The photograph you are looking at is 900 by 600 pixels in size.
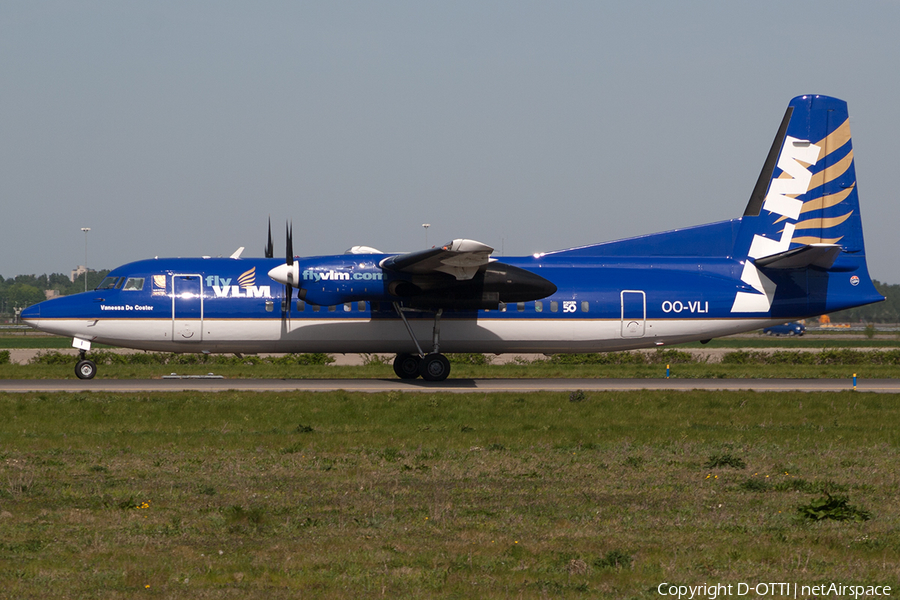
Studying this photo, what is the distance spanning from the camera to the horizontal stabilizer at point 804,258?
2702 centimetres

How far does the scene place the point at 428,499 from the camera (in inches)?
458

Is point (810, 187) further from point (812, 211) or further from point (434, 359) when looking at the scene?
point (434, 359)

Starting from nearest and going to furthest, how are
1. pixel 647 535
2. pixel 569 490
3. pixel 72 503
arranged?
pixel 647 535 → pixel 72 503 → pixel 569 490

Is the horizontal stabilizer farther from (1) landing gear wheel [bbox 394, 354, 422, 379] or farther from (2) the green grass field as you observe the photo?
(1) landing gear wheel [bbox 394, 354, 422, 379]

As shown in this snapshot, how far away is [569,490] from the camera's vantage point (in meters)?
12.4

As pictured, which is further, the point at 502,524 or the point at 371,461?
the point at 371,461

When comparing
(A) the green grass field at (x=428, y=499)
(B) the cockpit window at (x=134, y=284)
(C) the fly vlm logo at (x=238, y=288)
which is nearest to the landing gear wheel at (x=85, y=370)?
(B) the cockpit window at (x=134, y=284)

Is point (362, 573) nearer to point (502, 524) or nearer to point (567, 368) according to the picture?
point (502, 524)

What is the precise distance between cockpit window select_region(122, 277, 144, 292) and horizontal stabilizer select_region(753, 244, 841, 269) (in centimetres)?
2046

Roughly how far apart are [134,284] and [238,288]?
3.32 meters

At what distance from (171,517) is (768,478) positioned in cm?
894

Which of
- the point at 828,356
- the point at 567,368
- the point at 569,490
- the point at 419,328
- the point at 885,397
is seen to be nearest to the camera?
the point at 569,490

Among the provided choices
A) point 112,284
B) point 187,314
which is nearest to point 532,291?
point 187,314

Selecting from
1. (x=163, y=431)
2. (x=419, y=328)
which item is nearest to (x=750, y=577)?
(x=163, y=431)
